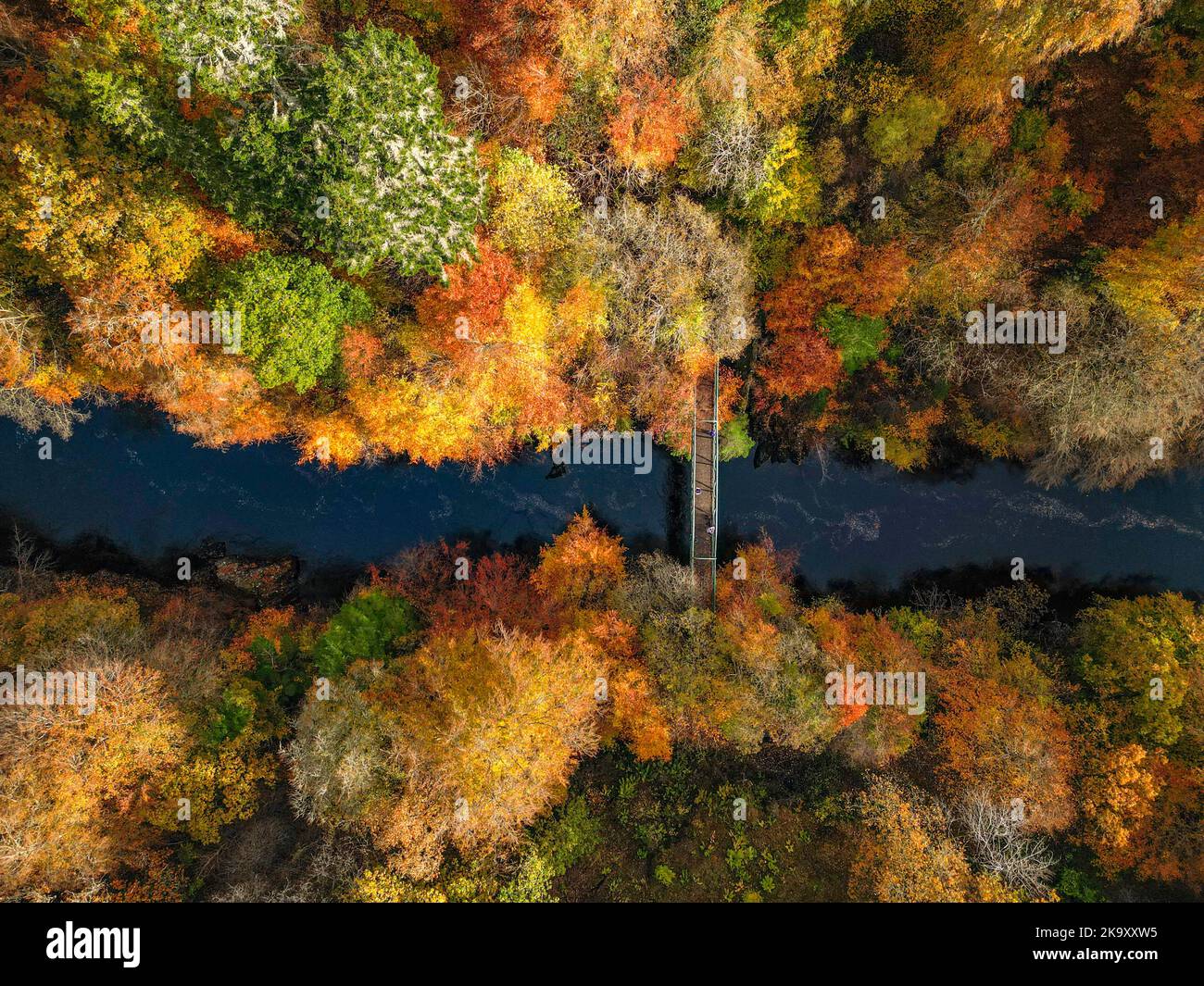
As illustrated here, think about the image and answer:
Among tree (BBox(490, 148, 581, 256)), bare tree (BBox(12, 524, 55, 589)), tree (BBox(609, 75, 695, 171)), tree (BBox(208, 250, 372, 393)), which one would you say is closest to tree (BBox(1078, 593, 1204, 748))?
tree (BBox(609, 75, 695, 171))

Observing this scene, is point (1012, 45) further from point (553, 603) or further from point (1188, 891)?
point (1188, 891)

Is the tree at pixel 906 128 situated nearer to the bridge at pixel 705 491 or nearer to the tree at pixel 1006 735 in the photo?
the bridge at pixel 705 491

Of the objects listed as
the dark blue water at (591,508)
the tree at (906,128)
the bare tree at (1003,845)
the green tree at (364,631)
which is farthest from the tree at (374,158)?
the bare tree at (1003,845)

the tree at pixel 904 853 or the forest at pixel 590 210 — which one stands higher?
the forest at pixel 590 210

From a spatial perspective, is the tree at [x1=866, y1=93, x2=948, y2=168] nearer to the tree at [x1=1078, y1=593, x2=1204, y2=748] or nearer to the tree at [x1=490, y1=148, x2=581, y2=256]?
the tree at [x1=490, y1=148, x2=581, y2=256]

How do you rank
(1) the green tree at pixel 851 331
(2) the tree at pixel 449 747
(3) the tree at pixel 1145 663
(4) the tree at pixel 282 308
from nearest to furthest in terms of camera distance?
(4) the tree at pixel 282 308, (2) the tree at pixel 449 747, (3) the tree at pixel 1145 663, (1) the green tree at pixel 851 331

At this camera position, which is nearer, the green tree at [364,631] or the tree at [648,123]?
the tree at [648,123]

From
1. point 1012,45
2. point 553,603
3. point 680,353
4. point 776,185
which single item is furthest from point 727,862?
point 1012,45
